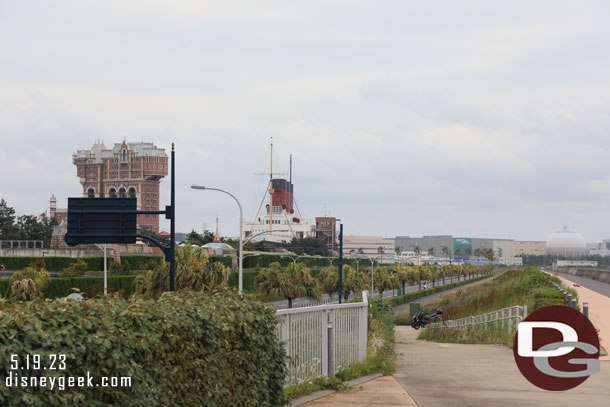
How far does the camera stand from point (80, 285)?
58.6m

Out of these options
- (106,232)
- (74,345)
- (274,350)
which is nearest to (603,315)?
(106,232)

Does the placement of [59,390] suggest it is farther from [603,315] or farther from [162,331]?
[603,315]

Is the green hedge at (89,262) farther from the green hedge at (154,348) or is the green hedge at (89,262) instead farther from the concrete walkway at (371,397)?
the green hedge at (154,348)

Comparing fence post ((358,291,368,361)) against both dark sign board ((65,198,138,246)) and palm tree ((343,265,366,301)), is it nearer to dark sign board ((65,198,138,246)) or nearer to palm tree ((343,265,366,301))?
dark sign board ((65,198,138,246))

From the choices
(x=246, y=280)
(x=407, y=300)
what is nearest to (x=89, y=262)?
(x=246, y=280)

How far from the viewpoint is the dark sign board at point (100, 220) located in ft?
77.4

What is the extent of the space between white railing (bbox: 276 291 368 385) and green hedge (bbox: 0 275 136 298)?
4046 cm

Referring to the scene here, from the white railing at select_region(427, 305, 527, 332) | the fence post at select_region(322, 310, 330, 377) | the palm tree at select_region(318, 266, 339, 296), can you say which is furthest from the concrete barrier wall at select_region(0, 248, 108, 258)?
the fence post at select_region(322, 310, 330, 377)

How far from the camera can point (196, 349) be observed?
25.0 ft

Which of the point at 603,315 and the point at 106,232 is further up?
the point at 106,232

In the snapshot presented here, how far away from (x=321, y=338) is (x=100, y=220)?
13.4 meters

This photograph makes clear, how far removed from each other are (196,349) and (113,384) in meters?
1.57

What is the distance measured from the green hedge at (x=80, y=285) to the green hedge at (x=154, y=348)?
44811 millimetres

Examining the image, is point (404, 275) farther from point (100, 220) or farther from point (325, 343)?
point (325, 343)
